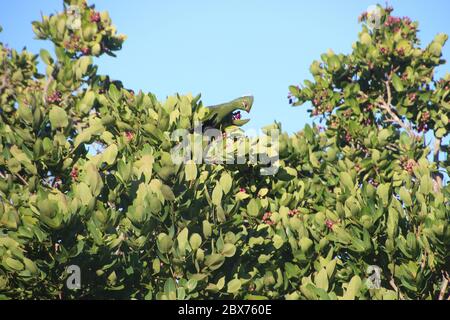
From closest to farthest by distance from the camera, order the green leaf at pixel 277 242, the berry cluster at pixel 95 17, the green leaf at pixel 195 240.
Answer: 1. the green leaf at pixel 195 240
2. the green leaf at pixel 277 242
3. the berry cluster at pixel 95 17

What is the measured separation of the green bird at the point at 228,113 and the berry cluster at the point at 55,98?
3.95 metres

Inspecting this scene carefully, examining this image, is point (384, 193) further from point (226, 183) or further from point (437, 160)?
point (437, 160)

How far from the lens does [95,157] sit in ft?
25.1

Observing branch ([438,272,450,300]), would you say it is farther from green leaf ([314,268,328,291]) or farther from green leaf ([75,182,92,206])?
green leaf ([75,182,92,206])

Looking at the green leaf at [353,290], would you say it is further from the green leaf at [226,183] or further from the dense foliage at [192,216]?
the green leaf at [226,183]

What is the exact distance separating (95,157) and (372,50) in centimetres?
655

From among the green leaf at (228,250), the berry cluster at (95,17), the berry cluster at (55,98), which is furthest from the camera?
the berry cluster at (95,17)

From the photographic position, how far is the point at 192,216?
759 centimetres

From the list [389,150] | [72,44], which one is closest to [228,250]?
[389,150]

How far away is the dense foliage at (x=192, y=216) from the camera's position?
23.2ft

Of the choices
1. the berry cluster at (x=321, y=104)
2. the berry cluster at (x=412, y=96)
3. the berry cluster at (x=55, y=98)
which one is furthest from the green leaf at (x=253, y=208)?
the berry cluster at (x=412, y=96)

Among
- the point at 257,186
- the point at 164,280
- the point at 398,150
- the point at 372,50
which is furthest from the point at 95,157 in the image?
the point at 372,50
